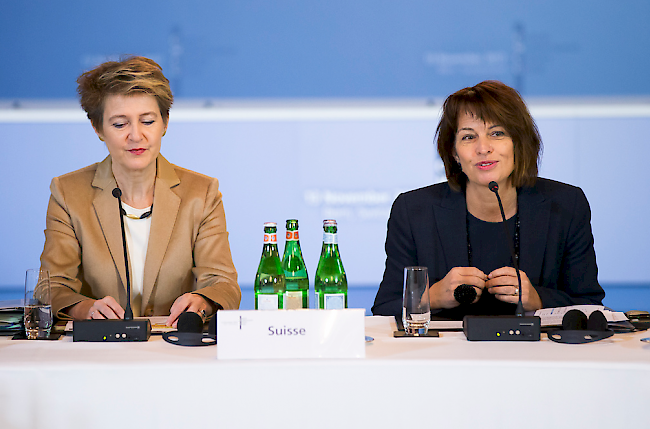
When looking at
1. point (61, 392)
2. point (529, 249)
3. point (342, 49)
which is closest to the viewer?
point (61, 392)

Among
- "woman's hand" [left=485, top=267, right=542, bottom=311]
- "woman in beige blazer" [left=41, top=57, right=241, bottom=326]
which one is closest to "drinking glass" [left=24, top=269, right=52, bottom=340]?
"woman in beige blazer" [left=41, top=57, right=241, bottom=326]

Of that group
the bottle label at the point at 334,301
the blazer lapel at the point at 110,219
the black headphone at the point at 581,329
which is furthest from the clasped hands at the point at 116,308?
the black headphone at the point at 581,329

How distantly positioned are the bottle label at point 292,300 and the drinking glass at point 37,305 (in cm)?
51

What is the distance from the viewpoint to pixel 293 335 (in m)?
1.03

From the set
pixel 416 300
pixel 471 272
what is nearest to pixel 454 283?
pixel 471 272

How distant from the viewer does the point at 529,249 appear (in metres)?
1.71

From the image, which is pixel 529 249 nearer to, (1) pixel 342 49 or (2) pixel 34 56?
(1) pixel 342 49

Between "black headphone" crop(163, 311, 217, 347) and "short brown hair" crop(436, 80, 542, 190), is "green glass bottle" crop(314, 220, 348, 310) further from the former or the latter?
"short brown hair" crop(436, 80, 542, 190)

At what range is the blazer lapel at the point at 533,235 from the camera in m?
1.71

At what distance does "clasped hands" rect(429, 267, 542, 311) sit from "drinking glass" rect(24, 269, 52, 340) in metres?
0.90

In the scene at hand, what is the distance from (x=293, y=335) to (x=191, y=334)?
246 millimetres

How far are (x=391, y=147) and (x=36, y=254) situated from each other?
2.25 m

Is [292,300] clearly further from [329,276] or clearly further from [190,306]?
[190,306]

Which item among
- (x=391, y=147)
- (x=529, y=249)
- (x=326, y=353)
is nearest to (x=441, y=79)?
(x=391, y=147)
